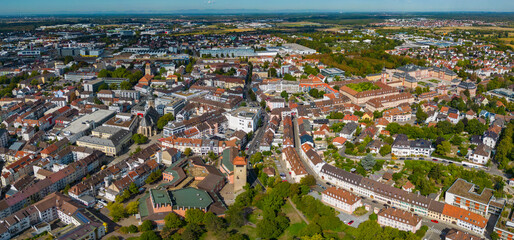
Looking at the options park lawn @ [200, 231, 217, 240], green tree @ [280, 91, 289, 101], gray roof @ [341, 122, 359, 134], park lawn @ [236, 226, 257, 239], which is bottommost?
park lawn @ [200, 231, 217, 240]

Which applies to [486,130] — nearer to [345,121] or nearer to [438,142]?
[438,142]

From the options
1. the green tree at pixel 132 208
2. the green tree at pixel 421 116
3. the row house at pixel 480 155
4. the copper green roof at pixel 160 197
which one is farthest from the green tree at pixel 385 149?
the green tree at pixel 132 208

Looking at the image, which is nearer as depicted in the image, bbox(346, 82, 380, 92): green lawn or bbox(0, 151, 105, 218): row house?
bbox(0, 151, 105, 218): row house

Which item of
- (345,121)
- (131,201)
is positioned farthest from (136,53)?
(131,201)

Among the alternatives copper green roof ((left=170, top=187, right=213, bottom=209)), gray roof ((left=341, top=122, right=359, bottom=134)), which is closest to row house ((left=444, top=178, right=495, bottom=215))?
gray roof ((left=341, top=122, right=359, bottom=134))

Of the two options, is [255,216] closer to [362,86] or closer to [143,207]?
[143,207]

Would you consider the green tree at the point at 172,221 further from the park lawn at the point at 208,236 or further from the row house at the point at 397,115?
the row house at the point at 397,115

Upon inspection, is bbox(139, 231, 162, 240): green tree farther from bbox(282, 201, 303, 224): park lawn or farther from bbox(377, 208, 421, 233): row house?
bbox(377, 208, 421, 233): row house

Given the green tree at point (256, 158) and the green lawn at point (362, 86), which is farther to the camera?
the green lawn at point (362, 86)

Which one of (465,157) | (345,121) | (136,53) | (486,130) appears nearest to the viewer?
(465,157)
